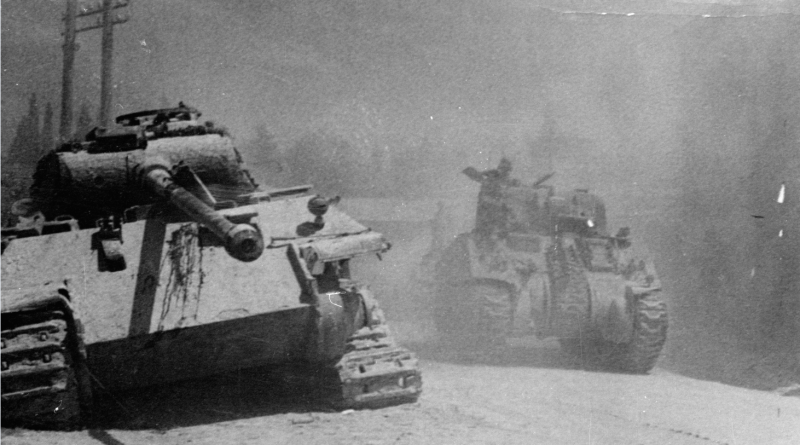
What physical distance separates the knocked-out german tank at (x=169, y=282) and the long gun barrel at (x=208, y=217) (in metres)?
0.01

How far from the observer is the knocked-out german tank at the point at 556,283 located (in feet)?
38.4

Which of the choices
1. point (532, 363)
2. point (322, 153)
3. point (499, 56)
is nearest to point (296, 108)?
point (322, 153)

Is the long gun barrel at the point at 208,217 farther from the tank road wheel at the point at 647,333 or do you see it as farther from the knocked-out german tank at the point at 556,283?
the tank road wheel at the point at 647,333

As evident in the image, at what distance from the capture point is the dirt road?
5.59m

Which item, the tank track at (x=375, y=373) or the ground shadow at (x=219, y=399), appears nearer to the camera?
Result: the ground shadow at (x=219, y=399)

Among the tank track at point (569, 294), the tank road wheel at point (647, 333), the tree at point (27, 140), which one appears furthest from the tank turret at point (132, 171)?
the tank road wheel at point (647, 333)

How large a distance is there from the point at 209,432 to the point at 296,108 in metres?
10.3

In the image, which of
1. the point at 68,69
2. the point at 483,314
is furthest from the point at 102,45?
the point at 483,314

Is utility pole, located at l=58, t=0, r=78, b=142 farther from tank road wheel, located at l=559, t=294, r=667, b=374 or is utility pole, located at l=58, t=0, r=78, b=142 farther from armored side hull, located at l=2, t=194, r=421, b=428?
tank road wheel, located at l=559, t=294, r=667, b=374

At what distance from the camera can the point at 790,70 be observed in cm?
2019

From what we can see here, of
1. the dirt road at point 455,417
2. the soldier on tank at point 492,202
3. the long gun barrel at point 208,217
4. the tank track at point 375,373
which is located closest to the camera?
the long gun barrel at point 208,217

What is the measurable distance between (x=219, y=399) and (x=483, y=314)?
242 inches

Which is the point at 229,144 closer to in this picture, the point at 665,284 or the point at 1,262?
the point at 1,262

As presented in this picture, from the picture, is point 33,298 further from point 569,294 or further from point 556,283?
point 556,283
